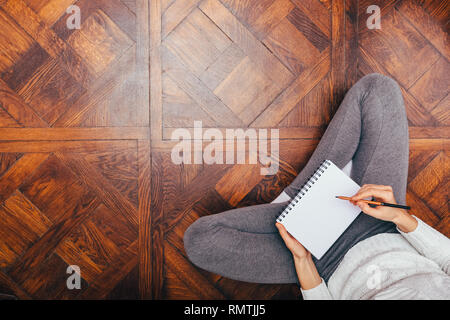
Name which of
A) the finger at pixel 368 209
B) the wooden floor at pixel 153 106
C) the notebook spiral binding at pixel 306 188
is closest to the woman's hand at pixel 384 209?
the finger at pixel 368 209

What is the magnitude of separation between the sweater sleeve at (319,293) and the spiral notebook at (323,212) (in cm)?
7

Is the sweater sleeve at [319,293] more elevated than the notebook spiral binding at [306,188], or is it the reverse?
the notebook spiral binding at [306,188]

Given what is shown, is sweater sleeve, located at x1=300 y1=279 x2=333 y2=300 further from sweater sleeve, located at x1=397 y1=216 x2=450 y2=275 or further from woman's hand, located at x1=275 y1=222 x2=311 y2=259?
sweater sleeve, located at x1=397 y1=216 x2=450 y2=275

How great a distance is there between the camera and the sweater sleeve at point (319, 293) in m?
0.61

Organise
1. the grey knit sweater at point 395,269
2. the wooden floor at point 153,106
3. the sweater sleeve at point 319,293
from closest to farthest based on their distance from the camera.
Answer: the grey knit sweater at point 395,269 < the sweater sleeve at point 319,293 < the wooden floor at point 153,106

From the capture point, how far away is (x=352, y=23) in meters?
0.86

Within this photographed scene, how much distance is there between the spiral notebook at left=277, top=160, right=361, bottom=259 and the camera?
66 cm

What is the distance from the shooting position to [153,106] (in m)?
0.82

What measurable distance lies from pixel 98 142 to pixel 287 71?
0.60m

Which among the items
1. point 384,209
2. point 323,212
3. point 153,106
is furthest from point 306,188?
point 153,106

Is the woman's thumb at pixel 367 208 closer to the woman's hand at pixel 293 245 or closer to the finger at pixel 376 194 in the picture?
the finger at pixel 376 194
